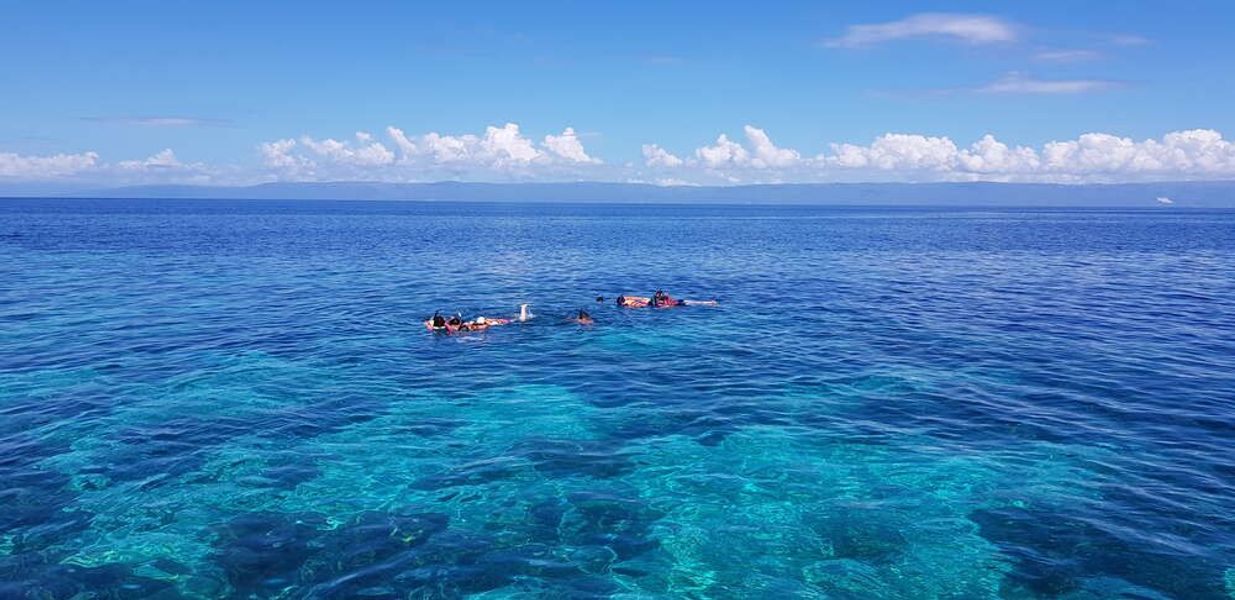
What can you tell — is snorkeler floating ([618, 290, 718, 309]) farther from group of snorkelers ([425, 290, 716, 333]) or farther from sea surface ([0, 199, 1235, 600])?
sea surface ([0, 199, 1235, 600])

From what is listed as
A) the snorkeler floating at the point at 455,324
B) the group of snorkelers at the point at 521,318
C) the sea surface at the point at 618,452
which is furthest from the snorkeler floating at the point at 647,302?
the snorkeler floating at the point at 455,324

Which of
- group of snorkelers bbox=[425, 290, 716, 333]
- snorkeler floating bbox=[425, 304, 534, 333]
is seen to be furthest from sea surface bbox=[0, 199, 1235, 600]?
snorkeler floating bbox=[425, 304, 534, 333]

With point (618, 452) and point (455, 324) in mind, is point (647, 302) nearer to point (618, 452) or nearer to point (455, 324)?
point (455, 324)

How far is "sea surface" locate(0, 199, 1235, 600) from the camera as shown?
17.1 metres

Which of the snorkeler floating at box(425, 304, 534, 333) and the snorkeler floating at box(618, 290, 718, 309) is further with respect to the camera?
the snorkeler floating at box(618, 290, 718, 309)

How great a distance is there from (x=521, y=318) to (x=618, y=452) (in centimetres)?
2425

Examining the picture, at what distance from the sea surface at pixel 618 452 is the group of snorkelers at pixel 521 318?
4.11 ft

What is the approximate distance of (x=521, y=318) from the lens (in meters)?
47.3

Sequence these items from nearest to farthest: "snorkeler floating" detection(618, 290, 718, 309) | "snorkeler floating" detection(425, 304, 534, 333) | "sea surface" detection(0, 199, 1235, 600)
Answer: "sea surface" detection(0, 199, 1235, 600), "snorkeler floating" detection(425, 304, 534, 333), "snorkeler floating" detection(618, 290, 718, 309)

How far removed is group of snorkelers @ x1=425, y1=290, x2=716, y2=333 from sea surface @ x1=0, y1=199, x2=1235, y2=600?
4.11ft

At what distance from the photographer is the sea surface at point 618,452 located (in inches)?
675

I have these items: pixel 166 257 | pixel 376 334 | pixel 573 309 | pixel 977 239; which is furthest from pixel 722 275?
pixel 977 239

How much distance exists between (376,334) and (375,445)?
19.8m

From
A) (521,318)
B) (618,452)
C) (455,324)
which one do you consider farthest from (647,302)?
(618,452)
